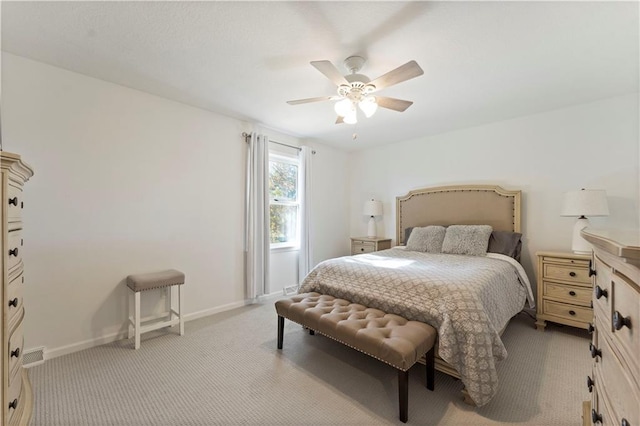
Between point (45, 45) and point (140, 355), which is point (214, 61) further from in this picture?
point (140, 355)

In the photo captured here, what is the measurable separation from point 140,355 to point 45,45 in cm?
257

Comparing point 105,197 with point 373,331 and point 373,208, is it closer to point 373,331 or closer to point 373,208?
point 373,331

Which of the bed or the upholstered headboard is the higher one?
the upholstered headboard

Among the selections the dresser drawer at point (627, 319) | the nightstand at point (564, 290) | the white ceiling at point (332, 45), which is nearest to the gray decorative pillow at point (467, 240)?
the nightstand at point (564, 290)

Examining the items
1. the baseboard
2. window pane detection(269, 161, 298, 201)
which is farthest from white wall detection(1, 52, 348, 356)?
window pane detection(269, 161, 298, 201)

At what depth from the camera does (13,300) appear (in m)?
1.35

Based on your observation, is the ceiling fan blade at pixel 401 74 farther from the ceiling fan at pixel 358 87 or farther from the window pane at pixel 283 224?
the window pane at pixel 283 224

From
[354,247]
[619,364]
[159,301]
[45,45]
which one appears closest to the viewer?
[619,364]

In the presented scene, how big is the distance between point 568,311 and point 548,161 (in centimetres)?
172

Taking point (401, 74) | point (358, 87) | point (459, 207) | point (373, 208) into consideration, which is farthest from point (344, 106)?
point (373, 208)

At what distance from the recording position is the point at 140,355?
233cm

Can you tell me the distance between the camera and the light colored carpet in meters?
1.63

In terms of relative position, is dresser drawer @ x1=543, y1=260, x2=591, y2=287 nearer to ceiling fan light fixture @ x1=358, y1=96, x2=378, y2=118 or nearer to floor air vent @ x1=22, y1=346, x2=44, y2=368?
ceiling fan light fixture @ x1=358, y1=96, x2=378, y2=118

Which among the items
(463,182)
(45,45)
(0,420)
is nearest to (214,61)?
(45,45)
